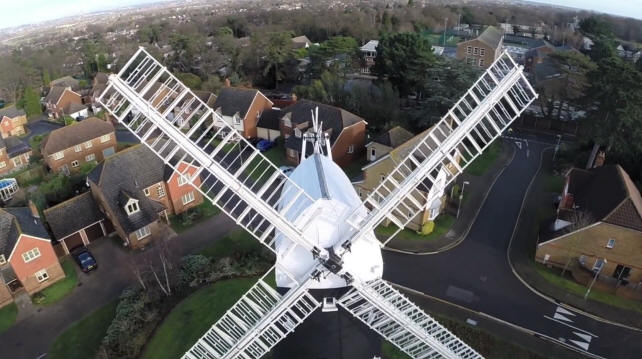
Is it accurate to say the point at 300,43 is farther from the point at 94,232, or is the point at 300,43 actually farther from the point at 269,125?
the point at 94,232

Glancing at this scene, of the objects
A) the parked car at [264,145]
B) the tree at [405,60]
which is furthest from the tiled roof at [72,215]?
the tree at [405,60]

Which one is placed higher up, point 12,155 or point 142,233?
point 142,233

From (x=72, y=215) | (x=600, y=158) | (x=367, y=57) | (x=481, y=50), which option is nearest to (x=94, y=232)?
(x=72, y=215)

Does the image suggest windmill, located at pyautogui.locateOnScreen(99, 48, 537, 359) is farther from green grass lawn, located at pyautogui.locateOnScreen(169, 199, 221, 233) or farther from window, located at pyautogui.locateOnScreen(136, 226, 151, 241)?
Answer: green grass lawn, located at pyautogui.locateOnScreen(169, 199, 221, 233)

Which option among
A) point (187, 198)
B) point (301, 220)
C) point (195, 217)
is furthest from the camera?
point (187, 198)

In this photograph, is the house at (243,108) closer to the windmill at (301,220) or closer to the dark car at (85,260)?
the dark car at (85,260)

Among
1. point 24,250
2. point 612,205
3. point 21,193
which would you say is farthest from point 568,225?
point 21,193

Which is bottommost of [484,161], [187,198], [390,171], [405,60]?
[484,161]

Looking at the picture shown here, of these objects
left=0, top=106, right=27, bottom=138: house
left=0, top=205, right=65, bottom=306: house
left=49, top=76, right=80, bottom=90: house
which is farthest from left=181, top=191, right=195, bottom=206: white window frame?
left=49, top=76, right=80, bottom=90: house
